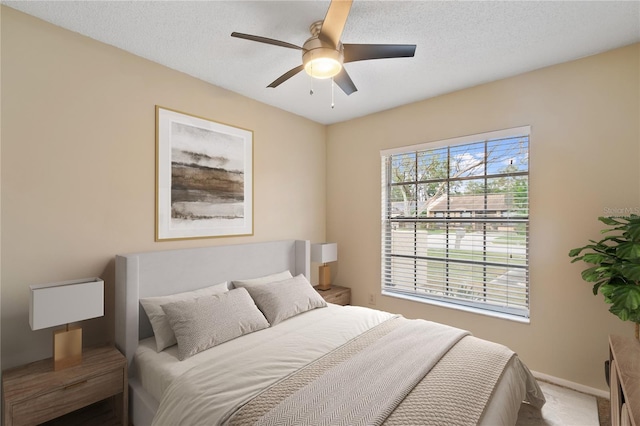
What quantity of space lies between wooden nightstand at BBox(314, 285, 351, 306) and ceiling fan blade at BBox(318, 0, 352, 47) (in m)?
2.68

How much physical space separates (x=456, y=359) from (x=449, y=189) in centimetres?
187

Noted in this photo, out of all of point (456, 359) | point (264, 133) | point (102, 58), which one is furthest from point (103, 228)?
point (456, 359)

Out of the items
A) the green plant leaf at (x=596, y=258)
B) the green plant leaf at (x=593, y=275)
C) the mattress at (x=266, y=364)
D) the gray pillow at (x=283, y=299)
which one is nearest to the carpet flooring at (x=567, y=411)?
the mattress at (x=266, y=364)

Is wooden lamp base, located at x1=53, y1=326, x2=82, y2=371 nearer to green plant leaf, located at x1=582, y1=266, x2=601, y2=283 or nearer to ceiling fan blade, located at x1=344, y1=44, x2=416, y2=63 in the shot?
ceiling fan blade, located at x1=344, y1=44, x2=416, y2=63

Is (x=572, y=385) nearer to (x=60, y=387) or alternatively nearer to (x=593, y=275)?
(x=593, y=275)

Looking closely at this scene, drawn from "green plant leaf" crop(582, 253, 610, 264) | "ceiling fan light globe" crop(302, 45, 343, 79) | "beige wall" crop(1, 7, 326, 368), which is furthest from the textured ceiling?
"green plant leaf" crop(582, 253, 610, 264)

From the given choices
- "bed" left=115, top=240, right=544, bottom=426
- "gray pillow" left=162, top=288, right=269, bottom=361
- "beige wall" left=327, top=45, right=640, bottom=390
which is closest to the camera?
"bed" left=115, top=240, right=544, bottom=426

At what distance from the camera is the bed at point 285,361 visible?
145 cm

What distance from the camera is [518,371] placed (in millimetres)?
1962

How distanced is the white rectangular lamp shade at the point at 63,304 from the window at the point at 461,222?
9.37 ft

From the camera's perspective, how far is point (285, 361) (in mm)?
1865

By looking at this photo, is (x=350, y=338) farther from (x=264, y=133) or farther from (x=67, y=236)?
(x=264, y=133)

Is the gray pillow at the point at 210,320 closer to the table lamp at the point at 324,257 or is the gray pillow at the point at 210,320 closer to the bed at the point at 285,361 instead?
the bed at the point at 285,361

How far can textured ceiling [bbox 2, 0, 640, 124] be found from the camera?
189 cm
